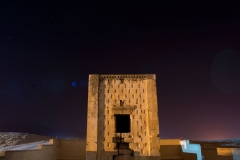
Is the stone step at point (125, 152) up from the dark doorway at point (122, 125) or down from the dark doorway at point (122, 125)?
down

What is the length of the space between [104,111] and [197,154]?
9831 millimetres

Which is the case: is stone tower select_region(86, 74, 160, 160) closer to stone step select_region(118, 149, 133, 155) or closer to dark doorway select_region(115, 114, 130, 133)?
stone step select_region(118, 149, 133, 155)

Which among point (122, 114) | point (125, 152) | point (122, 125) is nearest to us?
point (125, 152)

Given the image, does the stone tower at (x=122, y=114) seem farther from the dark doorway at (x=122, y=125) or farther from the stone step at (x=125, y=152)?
the dark doorway at (x=122, y=125)

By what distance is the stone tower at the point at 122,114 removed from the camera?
1359 centimetres

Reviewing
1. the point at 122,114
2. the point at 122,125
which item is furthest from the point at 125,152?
the point at 122,125

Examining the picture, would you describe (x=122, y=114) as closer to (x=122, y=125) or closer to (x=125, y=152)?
(x=125, y=152)

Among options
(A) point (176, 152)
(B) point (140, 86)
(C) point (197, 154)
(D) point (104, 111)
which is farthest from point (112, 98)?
(A) point (176, 152)

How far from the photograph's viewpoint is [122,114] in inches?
557

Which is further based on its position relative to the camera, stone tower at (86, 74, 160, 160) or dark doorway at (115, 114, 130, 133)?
dark doorway at (115, 114, 130, 133)

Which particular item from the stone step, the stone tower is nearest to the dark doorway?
the stone tower

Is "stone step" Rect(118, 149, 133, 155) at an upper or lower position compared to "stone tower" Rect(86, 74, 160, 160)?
lower

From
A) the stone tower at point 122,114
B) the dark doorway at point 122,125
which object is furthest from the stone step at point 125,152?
the dark doorway at point 122,125

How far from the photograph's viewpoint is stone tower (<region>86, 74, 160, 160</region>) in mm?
13594
